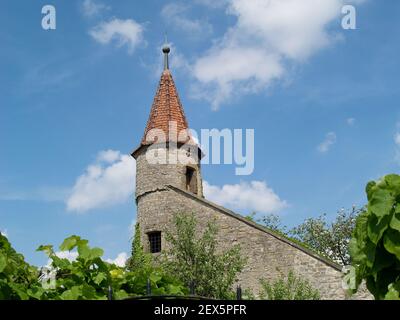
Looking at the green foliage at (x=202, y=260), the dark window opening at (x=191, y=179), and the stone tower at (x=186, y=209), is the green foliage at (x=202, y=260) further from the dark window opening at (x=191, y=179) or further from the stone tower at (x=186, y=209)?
the dark window opening at (x=191, y=179)

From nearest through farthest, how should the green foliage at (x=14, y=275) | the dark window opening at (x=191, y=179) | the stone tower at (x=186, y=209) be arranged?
the green foliage at (x=14, y=275), the stone tower at (x=186, y=209), the dark window opening at (x=191, y=179)

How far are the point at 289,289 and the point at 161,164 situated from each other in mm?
9404

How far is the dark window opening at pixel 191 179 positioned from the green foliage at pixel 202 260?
3.93 meters

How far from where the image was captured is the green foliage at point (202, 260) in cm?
2273

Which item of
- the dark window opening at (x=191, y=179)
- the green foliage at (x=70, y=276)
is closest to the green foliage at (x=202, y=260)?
the dark window opening at (x=191, y=179)

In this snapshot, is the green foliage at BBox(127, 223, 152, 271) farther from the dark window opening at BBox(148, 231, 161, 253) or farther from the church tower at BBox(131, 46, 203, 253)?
the dark window opening at BBox(148, 231, 161, 253)

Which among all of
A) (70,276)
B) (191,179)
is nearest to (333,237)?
(191,179)

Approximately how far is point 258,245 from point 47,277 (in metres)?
18.6

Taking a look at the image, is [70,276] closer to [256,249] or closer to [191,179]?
[256,249]

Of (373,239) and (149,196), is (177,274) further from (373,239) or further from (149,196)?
(373,239)

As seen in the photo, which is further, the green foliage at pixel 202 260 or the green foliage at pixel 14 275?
the green foliage at pixel 202 260

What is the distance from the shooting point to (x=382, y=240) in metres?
3.83

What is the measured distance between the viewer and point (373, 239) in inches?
149
